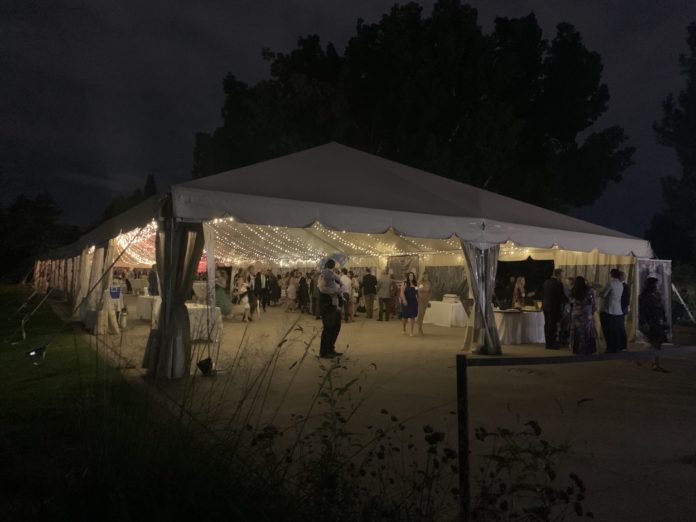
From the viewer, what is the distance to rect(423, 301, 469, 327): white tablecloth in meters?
14.3

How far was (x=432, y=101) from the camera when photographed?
20.0 meters

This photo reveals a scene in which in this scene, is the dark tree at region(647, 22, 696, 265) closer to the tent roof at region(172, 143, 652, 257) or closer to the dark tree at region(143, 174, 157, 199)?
the tent roof at region(172, 143, 652, 257)

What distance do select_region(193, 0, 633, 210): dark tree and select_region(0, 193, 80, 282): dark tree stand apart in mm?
24189

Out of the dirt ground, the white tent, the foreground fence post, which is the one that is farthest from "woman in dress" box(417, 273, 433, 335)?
the foreground fence post

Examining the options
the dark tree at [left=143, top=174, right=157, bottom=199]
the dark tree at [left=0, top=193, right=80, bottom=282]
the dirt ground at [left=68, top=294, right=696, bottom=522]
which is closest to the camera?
the dirt ground at [left=68, top=294, right=696, bottom=522]

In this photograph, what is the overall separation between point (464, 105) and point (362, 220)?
14.8 meters

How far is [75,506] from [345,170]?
782 cm

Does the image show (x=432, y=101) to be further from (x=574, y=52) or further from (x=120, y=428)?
(x=120, y=428)

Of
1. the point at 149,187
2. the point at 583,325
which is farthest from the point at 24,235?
the point at 583,325

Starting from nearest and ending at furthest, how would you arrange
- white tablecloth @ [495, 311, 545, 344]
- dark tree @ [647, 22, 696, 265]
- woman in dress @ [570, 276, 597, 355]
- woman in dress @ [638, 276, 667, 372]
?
woman in dress @ [638, 276, 667, 372]
woman in dress @ [570, 276, 597, 355]
white tablecloth @ [495, 311, 545, 344]
dark tree @ [647, 22, 696, 265]

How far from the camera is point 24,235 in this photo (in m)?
38.6

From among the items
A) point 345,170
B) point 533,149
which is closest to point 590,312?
point 345,170

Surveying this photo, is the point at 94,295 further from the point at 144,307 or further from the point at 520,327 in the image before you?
the point at 520,327

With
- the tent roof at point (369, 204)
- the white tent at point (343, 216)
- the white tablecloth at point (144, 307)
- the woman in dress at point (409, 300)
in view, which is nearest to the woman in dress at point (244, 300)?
the white tablecloth at point (144, 307)
